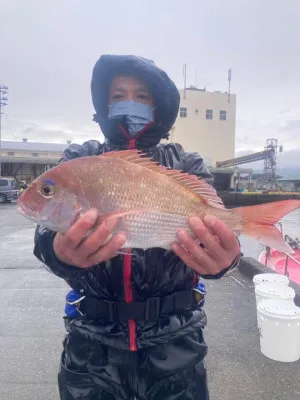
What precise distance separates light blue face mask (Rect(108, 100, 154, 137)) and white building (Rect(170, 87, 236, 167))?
1683 inches

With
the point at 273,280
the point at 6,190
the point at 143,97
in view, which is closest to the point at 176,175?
the point at 143,97

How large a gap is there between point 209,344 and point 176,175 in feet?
9.36

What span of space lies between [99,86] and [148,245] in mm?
1312

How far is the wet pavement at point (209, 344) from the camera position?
312 centimetres

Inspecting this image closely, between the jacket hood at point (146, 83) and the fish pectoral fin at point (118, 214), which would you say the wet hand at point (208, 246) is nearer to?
the fish pectoral fin at point (118, 214)

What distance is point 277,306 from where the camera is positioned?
378cm

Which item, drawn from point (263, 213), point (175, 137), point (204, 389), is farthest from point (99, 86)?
point (175, 137)

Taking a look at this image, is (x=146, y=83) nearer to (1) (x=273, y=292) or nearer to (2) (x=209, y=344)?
(2) (x=209, y=344)

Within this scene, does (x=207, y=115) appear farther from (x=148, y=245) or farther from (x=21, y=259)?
(x=148, y=245)

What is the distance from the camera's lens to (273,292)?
4227 millimetres

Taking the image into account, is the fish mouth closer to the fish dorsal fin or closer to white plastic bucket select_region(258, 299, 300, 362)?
the fish dorsal fin

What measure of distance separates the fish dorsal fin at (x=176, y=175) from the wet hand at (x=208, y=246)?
206mm

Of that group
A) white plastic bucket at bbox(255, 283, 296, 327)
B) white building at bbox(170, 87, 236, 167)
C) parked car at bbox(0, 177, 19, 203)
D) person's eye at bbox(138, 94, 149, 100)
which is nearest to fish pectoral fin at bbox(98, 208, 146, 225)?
person's eye at bbox(138, 94, 149, 100)

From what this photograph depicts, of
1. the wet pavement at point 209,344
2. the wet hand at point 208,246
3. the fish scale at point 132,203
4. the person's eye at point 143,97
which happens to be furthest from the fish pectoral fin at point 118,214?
the wet pavement at point 209,344
